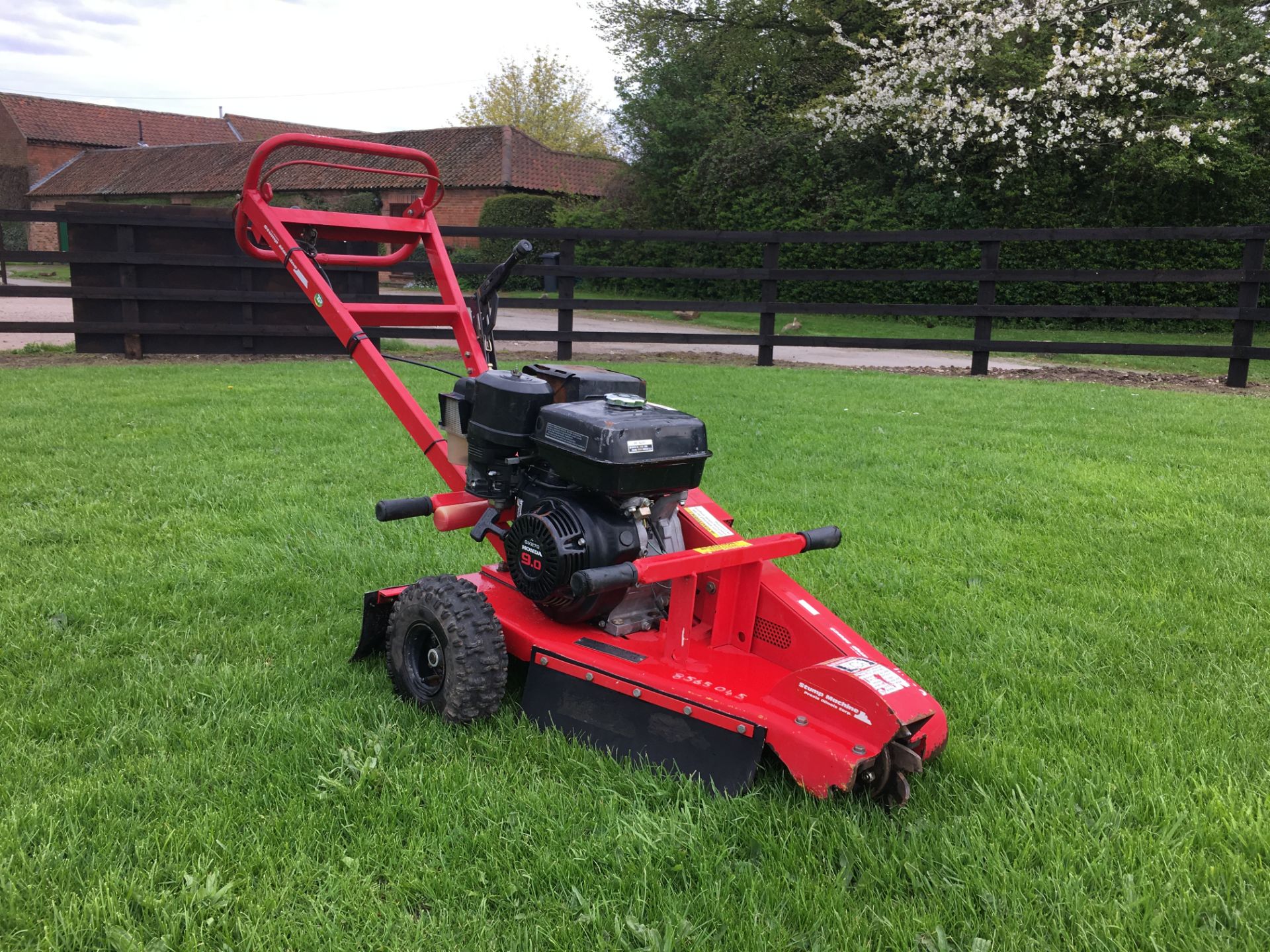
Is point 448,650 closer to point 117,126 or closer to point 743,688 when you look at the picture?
point 743,688

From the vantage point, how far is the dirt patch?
9612 millimetres

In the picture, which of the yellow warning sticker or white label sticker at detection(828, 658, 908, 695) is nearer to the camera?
white label sticker at detection(828, 658, 908, 695)

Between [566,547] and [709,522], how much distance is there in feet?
1.85

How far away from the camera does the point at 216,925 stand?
177cm

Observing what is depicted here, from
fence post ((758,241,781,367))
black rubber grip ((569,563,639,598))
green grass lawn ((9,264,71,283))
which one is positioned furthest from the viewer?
green grass lawn ((9,264,71,283))

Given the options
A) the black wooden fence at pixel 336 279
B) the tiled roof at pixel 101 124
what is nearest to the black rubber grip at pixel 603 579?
the black wooden fence at pixel 336 279

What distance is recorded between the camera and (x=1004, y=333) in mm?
18844

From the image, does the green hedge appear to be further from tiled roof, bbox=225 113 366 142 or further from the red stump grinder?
tiled roof, bbox=225 113 366 142

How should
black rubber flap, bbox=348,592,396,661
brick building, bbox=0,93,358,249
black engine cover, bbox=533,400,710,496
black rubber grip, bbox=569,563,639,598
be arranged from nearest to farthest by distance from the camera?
1. black rubber grip, bbox=569,563,639,598
2. black engine cover, bbox=533,400,710,496
3. black rubber flap, bbox=348,592,396,661
4. brick building, bbox=0,93,358,249

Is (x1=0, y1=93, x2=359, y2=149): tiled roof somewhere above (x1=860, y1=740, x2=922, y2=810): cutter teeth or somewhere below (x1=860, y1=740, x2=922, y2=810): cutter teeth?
above

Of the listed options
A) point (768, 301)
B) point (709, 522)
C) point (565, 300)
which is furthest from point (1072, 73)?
point (709, 522)

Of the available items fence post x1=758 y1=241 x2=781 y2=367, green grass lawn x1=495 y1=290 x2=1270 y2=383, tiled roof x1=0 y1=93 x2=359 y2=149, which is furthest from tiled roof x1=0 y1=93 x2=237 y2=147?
fence post x1=758 y1=241 x2=781 y2=367

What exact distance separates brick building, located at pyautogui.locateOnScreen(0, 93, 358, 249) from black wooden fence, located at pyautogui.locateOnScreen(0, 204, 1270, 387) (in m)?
36.8

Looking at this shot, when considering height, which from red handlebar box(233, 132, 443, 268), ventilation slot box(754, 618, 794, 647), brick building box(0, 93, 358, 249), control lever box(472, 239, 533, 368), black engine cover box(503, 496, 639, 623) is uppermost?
brick building box(0, 93, 358, 249)
